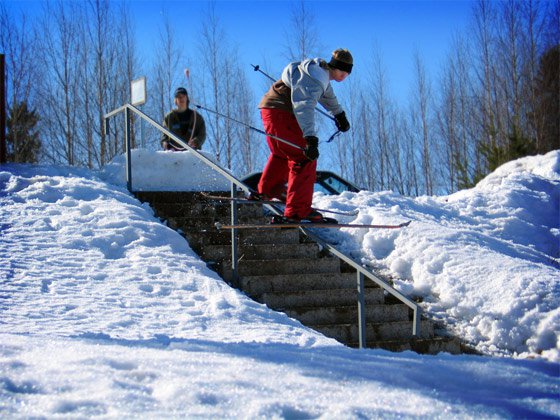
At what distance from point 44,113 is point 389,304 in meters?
19.2

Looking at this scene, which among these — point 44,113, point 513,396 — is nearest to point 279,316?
point 513,396

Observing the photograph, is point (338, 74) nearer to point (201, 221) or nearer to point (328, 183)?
point (201, 221)

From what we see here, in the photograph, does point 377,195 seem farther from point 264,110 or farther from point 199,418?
point 199,418

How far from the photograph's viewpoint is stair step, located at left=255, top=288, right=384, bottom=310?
6.57 meters

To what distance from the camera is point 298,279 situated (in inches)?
273

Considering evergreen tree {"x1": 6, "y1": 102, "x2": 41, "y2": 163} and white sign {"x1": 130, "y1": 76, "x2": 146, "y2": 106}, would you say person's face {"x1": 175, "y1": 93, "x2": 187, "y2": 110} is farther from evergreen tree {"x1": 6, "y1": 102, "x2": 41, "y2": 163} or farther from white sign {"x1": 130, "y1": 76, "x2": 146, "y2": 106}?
evergreen tree {"x1": 6, "y1": 102, "x2": 41, "y2": 163}

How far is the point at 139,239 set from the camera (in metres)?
7.22

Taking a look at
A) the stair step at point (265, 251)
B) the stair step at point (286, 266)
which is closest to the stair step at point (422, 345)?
the stair step at point (286, 266)

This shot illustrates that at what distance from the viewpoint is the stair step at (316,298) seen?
6.57 metres

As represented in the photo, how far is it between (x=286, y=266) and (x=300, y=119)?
1.79 m

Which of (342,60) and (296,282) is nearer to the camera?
(342,60)

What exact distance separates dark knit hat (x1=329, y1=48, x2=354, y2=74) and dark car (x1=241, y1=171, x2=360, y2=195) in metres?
5.16

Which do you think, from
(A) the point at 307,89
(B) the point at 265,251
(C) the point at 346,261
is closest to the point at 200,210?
(B) the point at 265,251

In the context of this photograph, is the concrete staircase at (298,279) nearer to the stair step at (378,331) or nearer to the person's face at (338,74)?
the stair step at (378,331)
